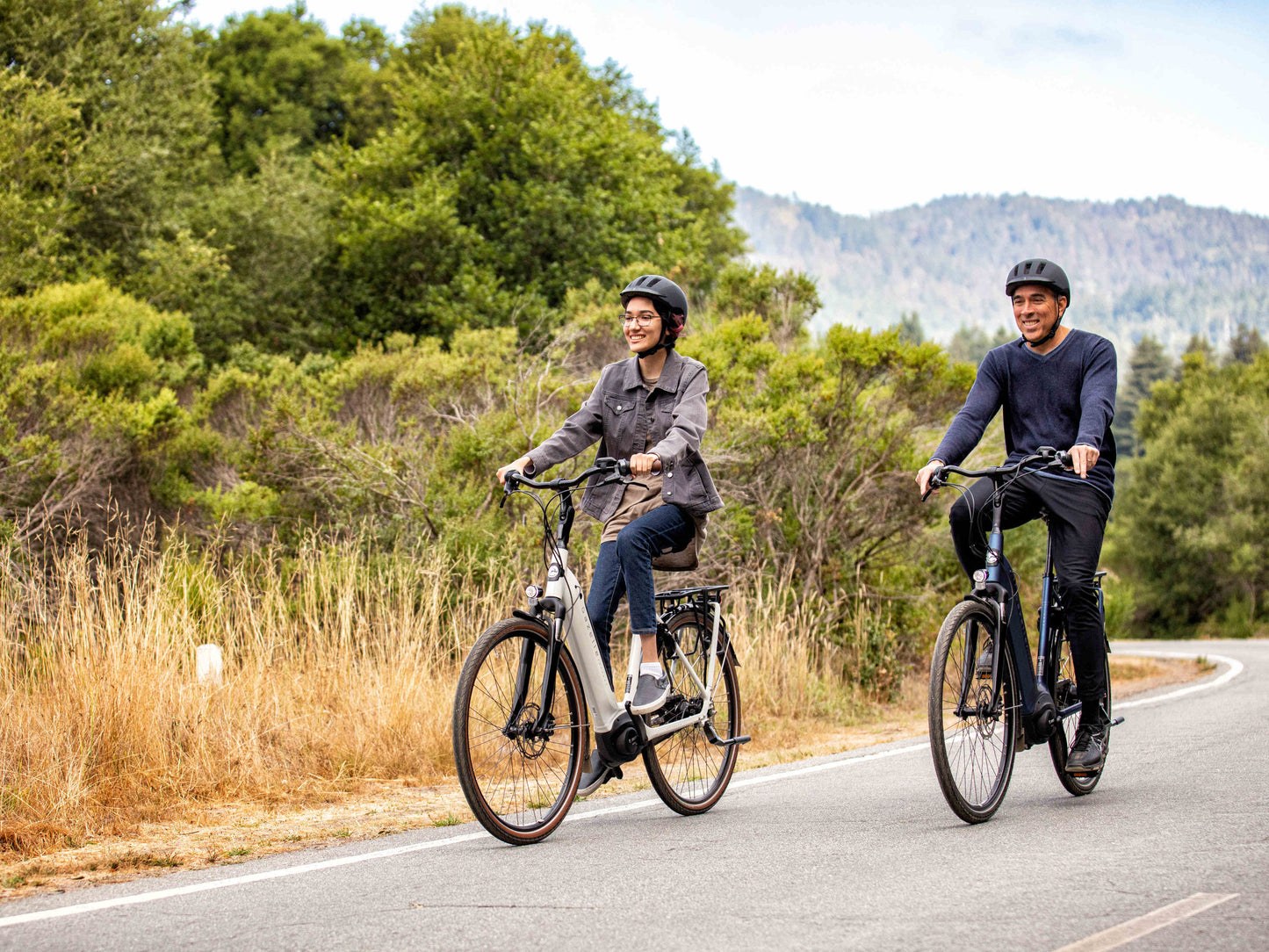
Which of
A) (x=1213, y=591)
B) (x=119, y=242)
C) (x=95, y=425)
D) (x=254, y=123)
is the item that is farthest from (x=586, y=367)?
(x=1213, y=591)

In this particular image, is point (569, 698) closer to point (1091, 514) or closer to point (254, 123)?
point (1091, 514)

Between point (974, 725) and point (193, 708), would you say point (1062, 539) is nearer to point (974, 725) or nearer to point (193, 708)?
point (974, 725)

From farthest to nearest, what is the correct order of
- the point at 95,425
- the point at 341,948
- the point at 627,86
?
the point at 627,86, the point at 95,425, the point at 341,948

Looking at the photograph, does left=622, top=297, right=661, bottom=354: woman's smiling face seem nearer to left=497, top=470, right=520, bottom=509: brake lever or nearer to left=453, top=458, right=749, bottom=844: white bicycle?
left=453, top=458, right=749, bottom=844: white bicycle

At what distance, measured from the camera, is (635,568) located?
5707mm

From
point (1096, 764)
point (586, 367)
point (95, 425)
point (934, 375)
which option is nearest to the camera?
point (1096, 764)

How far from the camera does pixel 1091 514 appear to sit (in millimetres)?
5855

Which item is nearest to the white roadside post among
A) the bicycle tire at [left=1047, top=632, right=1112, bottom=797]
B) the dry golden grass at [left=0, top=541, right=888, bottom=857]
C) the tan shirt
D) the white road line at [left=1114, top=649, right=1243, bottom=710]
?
the dry golden grass at [left=0, top=541, right=888, bottom=857]

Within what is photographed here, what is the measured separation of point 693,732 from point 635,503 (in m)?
1.24

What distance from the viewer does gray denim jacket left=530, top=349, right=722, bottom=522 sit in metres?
5.83

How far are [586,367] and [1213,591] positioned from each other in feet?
143

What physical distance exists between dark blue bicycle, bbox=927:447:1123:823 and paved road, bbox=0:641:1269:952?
0.20 metres

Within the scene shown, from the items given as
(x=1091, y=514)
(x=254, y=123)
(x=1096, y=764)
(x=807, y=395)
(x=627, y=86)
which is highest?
(x=627, y=86)

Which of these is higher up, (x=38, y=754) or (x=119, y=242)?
(x=119, y=242)
